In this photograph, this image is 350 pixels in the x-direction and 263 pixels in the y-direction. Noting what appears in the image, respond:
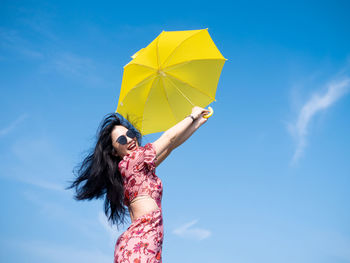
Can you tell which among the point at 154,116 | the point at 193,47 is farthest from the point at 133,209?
the point at 193,47

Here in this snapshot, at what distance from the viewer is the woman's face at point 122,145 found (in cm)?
464

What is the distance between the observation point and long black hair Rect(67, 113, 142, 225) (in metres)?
4.53

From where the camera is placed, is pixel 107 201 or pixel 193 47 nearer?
pixel 107 201

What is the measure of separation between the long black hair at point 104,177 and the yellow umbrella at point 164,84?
52cm

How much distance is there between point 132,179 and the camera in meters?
4.26

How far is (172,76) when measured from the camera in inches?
204

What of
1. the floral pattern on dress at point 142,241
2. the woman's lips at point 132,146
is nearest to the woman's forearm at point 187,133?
the woman's lips at point 132,146

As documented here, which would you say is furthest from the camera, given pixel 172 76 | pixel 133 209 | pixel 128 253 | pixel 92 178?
pixel 172 76

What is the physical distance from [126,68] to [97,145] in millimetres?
1220

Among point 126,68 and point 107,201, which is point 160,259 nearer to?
point 107,201

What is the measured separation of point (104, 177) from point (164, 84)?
60.4 inches

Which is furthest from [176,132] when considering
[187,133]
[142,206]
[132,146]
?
[142,206]

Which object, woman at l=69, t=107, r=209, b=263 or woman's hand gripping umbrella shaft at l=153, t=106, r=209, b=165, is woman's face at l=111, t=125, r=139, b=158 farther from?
woman's hand gripping umbrella shaft at l=153, t=106, r=209, b=165

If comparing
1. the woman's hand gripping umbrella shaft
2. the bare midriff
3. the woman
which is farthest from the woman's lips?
the bare midriff
